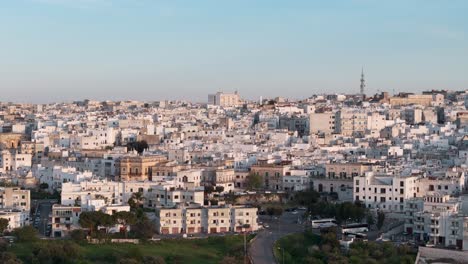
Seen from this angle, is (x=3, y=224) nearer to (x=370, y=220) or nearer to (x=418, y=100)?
(x=370, y=220)

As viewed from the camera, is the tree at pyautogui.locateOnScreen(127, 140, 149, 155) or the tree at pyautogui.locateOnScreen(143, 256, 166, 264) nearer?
the tree at pyautogui.locateOnScreen(143, 256, 166, 264)

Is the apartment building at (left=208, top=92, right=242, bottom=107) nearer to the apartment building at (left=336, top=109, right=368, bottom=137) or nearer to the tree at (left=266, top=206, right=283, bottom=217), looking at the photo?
the apartment building at (left=336, top=109, right=368, bottom=137)

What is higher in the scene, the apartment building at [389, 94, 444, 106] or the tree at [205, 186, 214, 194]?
the apartment building at [389, 94, 444, 106]

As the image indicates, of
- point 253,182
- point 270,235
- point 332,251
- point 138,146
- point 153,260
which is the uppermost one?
point 138,146

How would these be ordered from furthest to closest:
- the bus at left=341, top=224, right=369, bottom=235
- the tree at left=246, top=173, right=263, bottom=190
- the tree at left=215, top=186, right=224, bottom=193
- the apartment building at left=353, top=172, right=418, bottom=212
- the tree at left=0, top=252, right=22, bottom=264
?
the tree at left=246, top=173, right=263, bottom=190 → the tree at left=215, top=186, right=224, bottom=193 → the apartment building at left=353, top=172, right=418, bottom=212 → the bus at left=341, top=224, right=369, bottom=235 → the tree at left=0, top=252, right=22, bottom=264

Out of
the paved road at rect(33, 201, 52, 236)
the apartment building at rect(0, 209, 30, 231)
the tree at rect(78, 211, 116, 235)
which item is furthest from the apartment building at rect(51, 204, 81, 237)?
the apartment building at rect(0, 209, 30, 231)

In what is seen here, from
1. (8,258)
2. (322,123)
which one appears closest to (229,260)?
(8,258)
